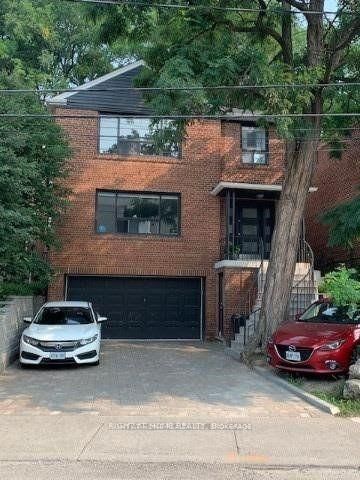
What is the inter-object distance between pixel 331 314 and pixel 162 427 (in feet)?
18.9

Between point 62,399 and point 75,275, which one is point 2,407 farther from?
point 75,275

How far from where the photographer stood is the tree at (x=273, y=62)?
1186 cm

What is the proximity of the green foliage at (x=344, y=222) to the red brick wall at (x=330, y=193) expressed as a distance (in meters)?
4.65

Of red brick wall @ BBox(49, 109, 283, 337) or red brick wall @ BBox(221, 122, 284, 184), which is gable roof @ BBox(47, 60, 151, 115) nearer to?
red brick wall @ BBox(49, 109, 283, 337)

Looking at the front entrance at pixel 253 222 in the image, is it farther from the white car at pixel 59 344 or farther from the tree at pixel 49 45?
the tree at pixel 49 45

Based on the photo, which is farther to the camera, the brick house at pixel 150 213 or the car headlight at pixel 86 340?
the brick house at pixel 150 213

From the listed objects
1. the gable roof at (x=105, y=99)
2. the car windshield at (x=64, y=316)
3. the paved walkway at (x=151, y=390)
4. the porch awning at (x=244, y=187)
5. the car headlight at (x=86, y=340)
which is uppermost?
the gable roof at (x=105, y=99)

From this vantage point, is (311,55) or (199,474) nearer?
(199,474)

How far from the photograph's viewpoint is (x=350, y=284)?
10828 millimetres

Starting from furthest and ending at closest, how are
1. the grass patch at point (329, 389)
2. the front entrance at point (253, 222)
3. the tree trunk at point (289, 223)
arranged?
the front entrance at point (253, 222), the tree trunk at point (289, 223), the grass patch at point (329, 389)

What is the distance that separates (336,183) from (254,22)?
28.5 ft

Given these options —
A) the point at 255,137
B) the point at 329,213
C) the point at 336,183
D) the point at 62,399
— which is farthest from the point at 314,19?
the point at 62,399

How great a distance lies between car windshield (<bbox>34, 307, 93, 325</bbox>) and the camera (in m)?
14.0

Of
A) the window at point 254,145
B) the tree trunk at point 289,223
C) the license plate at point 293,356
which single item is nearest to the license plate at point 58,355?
the tree trunk at point 289,223
